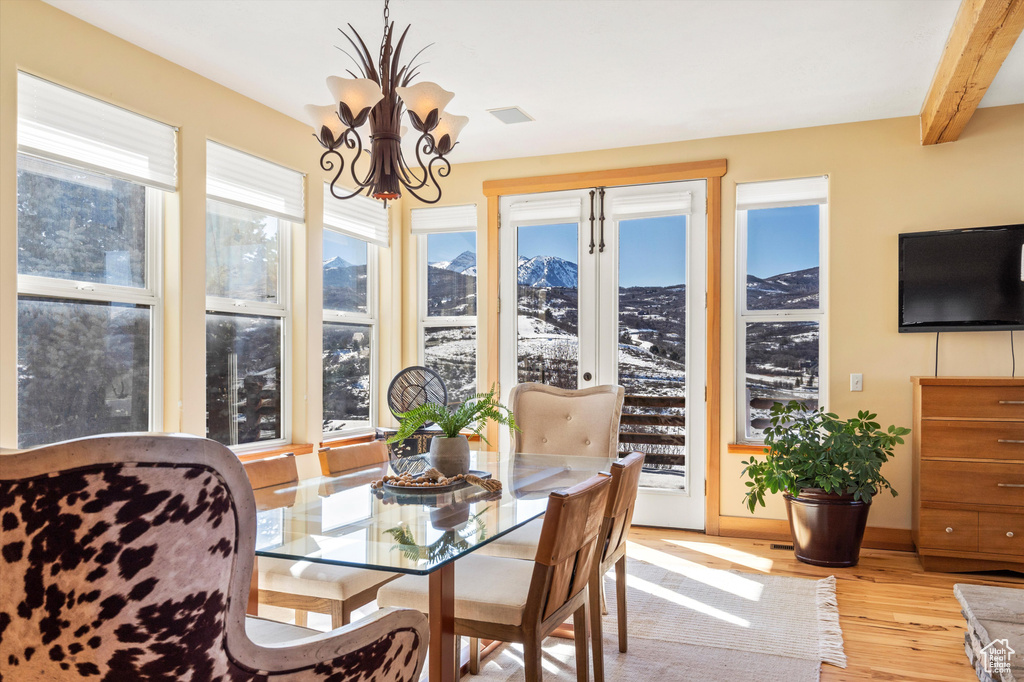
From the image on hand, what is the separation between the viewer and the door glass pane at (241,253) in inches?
147

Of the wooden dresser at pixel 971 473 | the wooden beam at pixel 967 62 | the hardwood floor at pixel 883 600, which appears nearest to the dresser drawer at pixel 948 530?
the wooden dresser at pixel 971 473

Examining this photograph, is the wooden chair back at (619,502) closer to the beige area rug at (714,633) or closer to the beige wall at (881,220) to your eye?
the beige area rug at (714,633)

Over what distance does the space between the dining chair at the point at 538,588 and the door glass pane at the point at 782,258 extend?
9.72 feet

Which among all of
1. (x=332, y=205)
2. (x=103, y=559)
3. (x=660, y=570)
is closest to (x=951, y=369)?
(x=660, y=570)

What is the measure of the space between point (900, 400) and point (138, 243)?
4.21 meters

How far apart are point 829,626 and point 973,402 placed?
60.2 inches

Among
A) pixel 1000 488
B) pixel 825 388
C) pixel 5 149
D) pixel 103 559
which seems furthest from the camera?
pixel 825 388

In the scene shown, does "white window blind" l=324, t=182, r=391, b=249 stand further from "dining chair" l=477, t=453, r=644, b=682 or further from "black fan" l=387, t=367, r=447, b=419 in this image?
"dining chair" l=477, t=453, r=644, b=682

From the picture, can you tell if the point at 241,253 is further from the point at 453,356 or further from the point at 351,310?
the point at 453,356

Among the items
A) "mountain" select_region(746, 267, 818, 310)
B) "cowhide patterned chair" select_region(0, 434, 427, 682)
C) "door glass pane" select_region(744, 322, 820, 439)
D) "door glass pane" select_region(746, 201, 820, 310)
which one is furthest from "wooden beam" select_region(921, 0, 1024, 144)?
A: "cowhide patterned chair" select_region(0, 434, 427, 682)

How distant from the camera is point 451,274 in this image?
5.34 m

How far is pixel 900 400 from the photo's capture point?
4.16 meters

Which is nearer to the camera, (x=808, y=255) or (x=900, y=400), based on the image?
(x=900, y=400)

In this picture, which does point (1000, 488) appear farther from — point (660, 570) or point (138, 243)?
point (138, 243)
